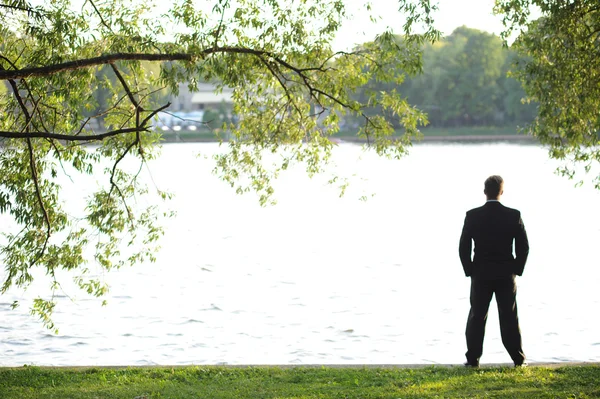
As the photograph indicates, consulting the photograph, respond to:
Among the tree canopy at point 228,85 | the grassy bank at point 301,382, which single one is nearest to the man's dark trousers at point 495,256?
the grassy bank at point 301,382

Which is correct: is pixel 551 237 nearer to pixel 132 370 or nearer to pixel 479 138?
pixel 132 370

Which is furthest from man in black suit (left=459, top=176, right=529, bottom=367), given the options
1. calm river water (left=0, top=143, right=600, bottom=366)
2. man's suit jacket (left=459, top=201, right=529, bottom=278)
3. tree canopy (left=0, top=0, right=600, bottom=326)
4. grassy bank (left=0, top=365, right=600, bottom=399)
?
calm river water (left=0, top=143, right=600, bottom=366)

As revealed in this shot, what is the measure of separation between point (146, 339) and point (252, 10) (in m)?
6.54

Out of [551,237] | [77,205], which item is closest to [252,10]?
[551,237]

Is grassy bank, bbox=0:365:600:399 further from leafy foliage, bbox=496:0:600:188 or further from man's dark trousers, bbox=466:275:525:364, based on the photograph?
leafy foliage, bbox=496:0:600:188

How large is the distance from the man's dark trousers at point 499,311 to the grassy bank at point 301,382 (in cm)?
23

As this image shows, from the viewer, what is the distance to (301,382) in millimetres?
8125

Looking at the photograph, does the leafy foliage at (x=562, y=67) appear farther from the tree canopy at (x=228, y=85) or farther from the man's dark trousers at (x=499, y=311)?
the man's dark trousers at (x=499, y=311)

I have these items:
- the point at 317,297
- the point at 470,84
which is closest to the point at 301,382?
the point at 317,297

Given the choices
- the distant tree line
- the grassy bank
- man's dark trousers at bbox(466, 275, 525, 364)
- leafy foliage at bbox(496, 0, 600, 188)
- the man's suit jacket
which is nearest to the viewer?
the grassy bank

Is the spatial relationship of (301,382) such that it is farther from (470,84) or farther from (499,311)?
(470,84)

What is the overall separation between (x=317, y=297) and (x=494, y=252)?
1091 cm

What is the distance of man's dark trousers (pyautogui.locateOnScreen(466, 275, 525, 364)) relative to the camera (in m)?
7.76

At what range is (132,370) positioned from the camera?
29.1ft
